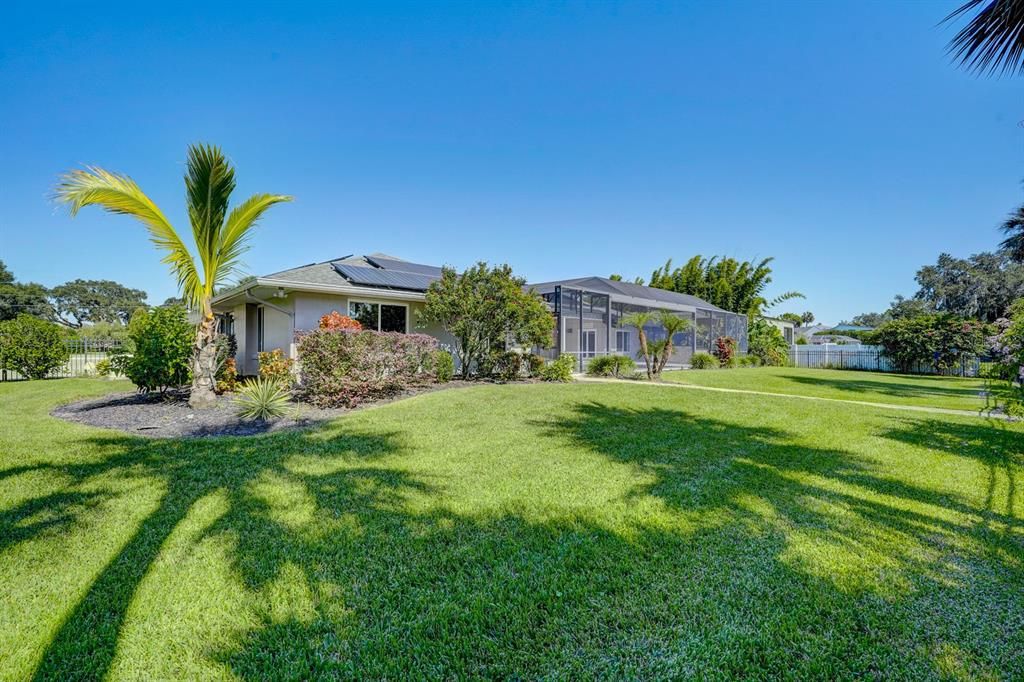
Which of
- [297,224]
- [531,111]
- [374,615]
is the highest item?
[531,111]

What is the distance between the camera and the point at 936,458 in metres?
5.82

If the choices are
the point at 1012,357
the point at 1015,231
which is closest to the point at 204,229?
the point at 1012,357

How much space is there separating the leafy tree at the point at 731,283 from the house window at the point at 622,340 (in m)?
14.6

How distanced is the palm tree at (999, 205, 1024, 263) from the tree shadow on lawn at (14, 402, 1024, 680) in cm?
2418

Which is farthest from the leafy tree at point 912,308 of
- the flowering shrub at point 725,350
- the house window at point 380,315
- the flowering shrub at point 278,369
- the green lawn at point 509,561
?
the flowering shrub at point 278,369

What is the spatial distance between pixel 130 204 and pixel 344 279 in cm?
533

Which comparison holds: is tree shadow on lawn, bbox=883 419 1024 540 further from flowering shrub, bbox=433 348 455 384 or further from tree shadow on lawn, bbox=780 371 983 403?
flowering shrub, bbox=433 348 455 384

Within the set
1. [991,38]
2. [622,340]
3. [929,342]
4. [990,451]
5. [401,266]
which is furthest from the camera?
[622,340]

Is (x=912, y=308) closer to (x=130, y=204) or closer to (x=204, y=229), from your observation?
(x=204, y=229)

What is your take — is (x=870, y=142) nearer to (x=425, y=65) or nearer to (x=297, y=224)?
(x=425, y=65)

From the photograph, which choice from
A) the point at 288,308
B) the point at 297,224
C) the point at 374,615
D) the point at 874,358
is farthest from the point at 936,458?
the point at 874,358

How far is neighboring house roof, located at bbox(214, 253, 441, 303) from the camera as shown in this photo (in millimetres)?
11695

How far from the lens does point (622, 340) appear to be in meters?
23.4

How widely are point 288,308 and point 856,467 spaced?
13.2 m
